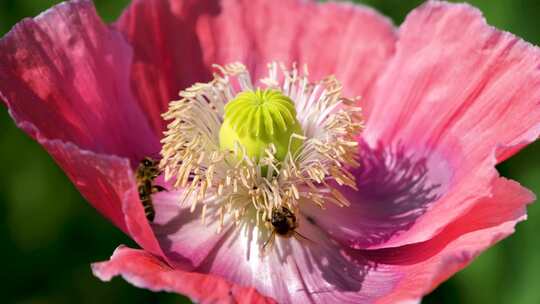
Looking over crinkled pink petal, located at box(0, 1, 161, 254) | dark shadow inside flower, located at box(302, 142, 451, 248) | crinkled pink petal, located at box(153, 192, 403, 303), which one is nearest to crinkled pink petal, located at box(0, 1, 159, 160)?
crinkled pink petal, located at box(0, 1, 161, 254)

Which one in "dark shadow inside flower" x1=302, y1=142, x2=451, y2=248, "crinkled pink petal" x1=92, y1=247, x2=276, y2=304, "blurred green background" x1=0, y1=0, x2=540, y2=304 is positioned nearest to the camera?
"crinkled pink petal" x1=92, y1=247, x2=276, y2=304

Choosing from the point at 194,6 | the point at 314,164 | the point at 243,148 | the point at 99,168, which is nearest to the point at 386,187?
the point at 314,164

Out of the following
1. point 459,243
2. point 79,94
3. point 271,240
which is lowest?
point 271,240

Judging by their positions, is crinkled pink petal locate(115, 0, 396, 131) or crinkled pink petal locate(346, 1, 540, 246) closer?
crinkled pink petal locate(346, 1, 540, 246)

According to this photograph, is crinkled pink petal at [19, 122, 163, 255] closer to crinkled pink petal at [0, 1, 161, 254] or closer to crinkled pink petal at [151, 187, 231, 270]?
crinkled pink petal at [0, 1, 161, 254]

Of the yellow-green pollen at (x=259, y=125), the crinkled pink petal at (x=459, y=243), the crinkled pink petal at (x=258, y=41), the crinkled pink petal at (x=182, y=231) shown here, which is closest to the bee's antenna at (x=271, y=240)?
the crinkled pink petal at (x=182, y=231)

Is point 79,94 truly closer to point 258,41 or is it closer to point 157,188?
point 157,188

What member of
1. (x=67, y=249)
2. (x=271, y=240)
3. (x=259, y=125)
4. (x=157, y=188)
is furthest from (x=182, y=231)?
(x=67, y=249)

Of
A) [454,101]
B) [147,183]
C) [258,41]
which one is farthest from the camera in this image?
[258,41]
